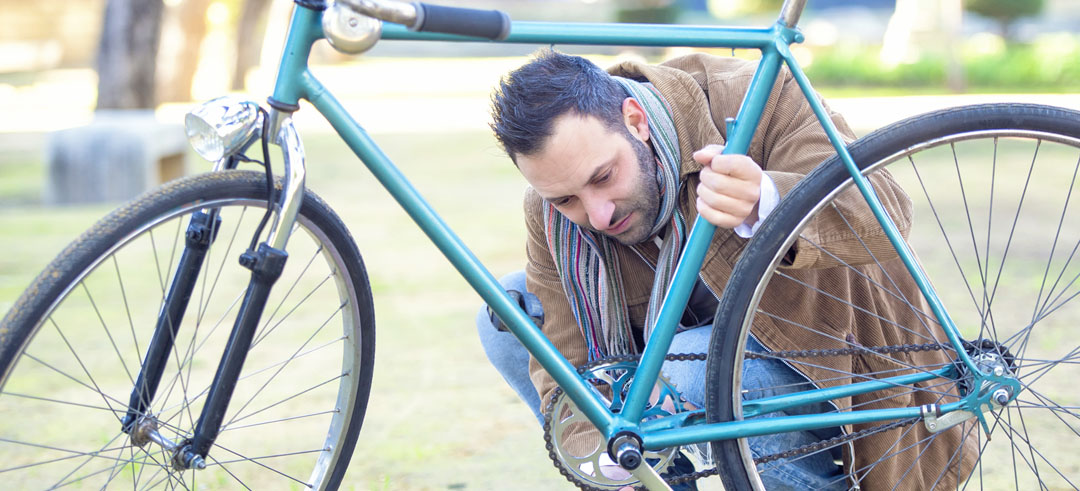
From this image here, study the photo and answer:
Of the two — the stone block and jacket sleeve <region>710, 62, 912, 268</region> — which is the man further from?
the stone block

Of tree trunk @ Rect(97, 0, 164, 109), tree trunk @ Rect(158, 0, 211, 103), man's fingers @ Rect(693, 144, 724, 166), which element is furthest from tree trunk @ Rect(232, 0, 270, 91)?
man's fingers @ Rect(693, 144, 724, 166)

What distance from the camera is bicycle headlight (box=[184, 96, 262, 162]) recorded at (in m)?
1.56

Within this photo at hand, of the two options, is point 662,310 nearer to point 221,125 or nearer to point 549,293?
point 549,293

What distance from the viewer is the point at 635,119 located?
6.48 ft

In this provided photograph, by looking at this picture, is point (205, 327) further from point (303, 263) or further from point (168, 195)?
point (168, 195)

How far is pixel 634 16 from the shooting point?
21.2 metres

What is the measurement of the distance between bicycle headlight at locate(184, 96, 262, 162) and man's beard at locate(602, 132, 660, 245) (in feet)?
2.37

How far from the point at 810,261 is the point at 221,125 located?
41.4 inches

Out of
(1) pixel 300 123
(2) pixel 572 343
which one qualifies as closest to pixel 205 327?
(2) pixel 572 343

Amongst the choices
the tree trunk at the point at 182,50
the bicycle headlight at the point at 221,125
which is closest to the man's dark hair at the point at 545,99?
the bicycle headlight at the point at 221,125

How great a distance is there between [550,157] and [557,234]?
10.2 inches

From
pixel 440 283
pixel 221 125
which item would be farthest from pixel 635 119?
pixel 440 283

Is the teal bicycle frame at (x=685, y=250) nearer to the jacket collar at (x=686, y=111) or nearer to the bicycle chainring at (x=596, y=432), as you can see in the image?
the bicycle chainring at (x=596, y=432)

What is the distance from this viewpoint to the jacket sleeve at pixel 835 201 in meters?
1.78
